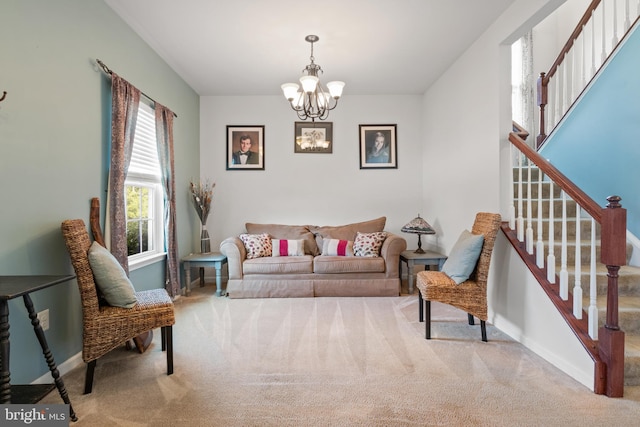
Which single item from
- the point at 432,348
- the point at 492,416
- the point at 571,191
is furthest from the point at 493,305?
the point at 492,416

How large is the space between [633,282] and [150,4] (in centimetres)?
436

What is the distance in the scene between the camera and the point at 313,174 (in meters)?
5.07

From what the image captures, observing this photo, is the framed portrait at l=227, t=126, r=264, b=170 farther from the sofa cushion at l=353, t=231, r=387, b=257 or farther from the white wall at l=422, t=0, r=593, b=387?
the white wall at l=422, t=0, r=593, b=387

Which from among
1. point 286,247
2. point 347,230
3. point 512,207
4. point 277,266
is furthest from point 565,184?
point 286,247

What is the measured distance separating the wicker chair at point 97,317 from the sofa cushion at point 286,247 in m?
2.18

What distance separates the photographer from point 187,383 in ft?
6.81

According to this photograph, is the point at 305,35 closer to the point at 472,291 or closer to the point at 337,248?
the point at 337,248

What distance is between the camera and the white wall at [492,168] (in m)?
2.42

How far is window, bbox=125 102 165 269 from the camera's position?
325 centimetres

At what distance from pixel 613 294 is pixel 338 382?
1686 mm

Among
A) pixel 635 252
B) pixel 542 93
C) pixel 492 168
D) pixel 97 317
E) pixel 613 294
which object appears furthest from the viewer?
pixel 542 93

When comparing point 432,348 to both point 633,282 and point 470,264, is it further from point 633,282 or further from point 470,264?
point 633,282

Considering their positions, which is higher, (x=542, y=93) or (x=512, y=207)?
(x=542, y=93)

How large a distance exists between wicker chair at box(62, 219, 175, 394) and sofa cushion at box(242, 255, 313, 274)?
5.95ft
